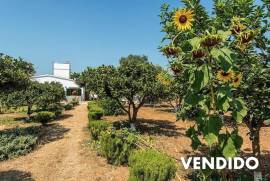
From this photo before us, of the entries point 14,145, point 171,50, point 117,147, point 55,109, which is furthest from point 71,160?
point 55,109

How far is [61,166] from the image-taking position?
1165cm

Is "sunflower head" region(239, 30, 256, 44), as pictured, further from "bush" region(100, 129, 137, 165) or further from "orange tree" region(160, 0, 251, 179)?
"bush" region(100, 129, 137, 165)

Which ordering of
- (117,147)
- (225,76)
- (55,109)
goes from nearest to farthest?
(225,76) → (117,147) → (55,109)

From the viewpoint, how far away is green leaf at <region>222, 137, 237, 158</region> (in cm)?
318

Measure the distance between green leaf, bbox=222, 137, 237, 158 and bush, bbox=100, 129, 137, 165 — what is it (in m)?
8.91

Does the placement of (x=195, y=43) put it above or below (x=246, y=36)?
below

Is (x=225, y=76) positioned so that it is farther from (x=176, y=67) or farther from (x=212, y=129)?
(x=212, y=129)

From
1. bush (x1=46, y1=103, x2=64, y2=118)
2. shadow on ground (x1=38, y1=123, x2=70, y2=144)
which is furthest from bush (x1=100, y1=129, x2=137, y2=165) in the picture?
bush (x1=46, y1=103, x2=64, y2=118)

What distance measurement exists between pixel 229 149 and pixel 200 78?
839 mm

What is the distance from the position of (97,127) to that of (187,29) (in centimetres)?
1274

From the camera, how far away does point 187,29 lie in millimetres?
3547

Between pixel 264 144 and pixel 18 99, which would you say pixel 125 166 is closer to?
pixel 264 144

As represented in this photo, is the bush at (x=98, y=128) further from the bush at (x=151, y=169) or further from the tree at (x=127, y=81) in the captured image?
the bush at (x=151, y=169)

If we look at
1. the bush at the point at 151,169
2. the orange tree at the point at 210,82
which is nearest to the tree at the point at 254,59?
the bush at the point at 151,169
